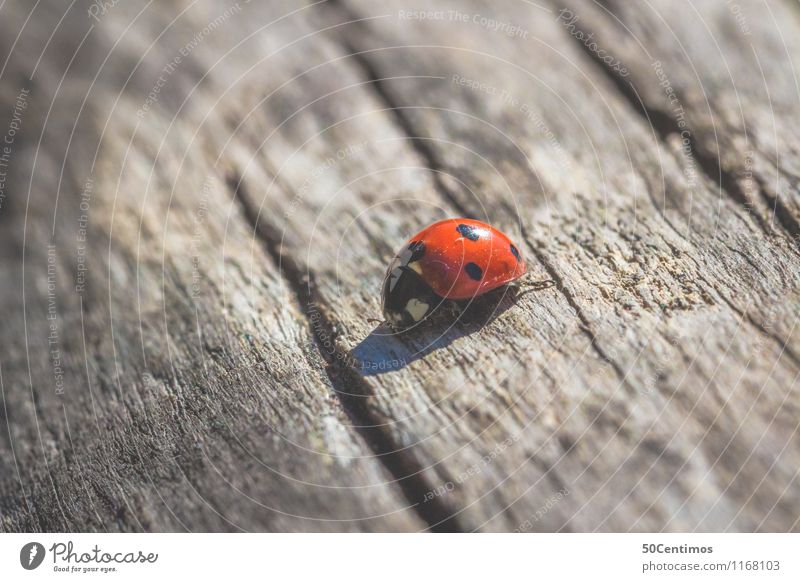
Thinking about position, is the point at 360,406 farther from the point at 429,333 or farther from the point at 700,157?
the point at 700,157

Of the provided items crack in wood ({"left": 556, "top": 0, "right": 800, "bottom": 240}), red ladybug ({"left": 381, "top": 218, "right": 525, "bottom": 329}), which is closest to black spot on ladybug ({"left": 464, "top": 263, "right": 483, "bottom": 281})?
red ladybug ({"left": 381, "top": 218, "right": 525, "bottom": 329})

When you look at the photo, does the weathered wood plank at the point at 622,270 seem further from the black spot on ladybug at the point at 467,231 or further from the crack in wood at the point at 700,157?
the black spot on ladybug at the point at 467,231

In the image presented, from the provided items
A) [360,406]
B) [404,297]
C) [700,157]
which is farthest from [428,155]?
[360,406]

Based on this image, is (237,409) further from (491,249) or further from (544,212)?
(544,212)
